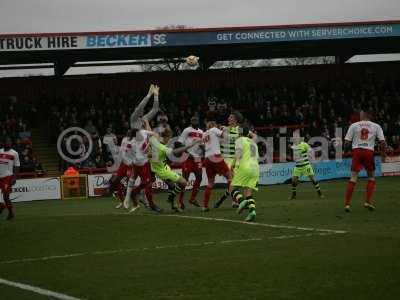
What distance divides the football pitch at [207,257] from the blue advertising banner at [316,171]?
19.4 metres

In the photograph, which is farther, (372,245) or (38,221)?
(38,221)

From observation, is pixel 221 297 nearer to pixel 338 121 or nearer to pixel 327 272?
pixel 327 272

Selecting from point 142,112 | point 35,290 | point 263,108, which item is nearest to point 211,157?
point 142,112

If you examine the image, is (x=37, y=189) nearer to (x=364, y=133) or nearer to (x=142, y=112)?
(x=142, y=112)

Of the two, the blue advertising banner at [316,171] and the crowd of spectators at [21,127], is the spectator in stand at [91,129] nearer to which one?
the crowd of spectators at [21,127]

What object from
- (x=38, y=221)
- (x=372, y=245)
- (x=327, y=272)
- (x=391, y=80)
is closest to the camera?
(x=327, y=272)

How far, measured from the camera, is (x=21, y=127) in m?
36.5

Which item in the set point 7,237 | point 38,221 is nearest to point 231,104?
point 38,221

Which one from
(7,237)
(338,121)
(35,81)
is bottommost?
(7,237)

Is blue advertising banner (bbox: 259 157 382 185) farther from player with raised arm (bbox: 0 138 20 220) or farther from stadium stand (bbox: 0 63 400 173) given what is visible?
player with raised arm (bbox: 0 138 20 220)

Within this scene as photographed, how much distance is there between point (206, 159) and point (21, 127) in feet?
61.9

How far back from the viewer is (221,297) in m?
8.15

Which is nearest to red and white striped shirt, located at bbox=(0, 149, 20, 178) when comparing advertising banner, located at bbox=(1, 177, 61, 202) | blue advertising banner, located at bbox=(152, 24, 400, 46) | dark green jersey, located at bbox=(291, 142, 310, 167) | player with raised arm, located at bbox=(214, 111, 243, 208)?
player with raised arm, located at bbox=(214, 111, 243, 208)

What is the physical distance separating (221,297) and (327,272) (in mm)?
1702
